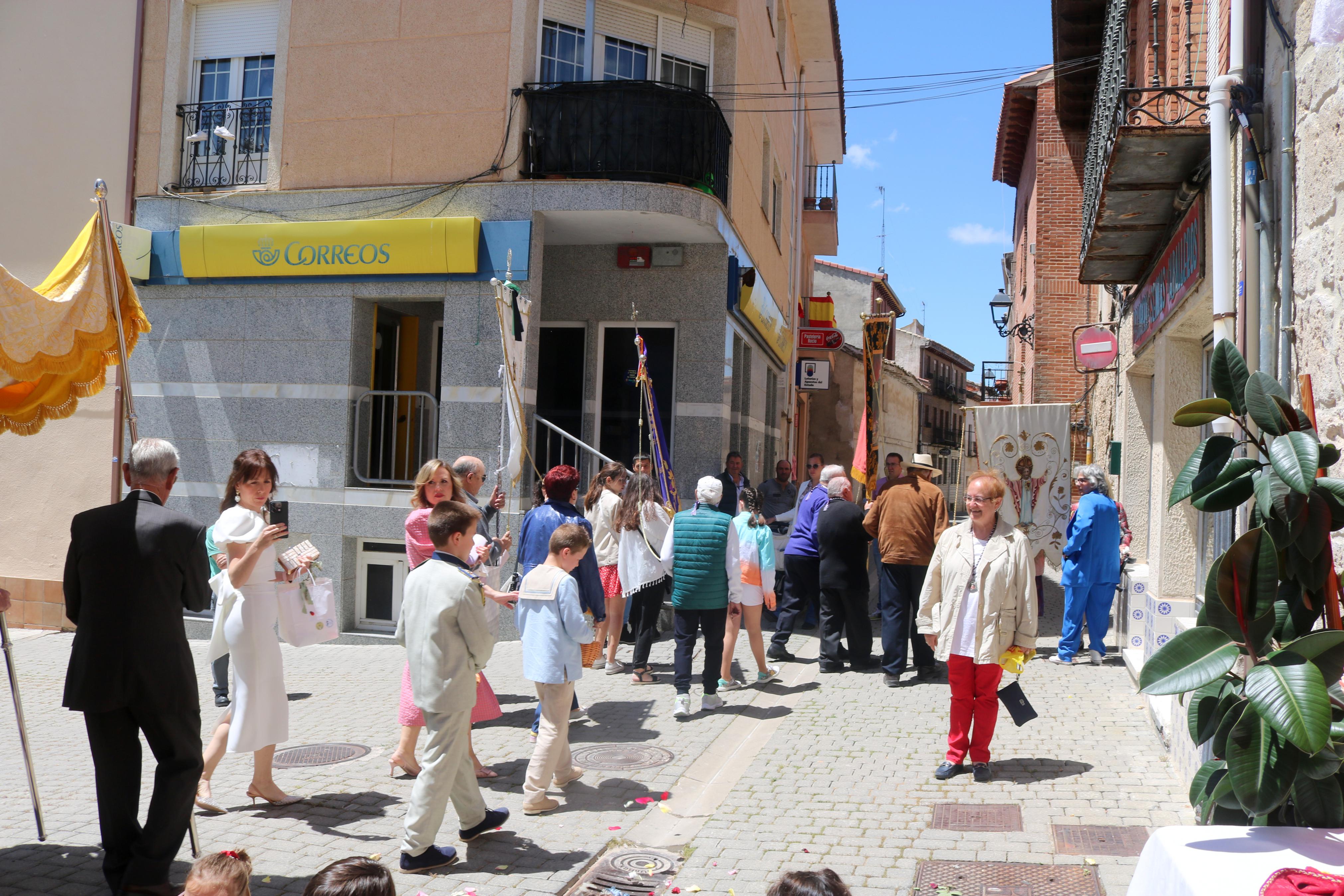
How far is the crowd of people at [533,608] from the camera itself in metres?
4.30

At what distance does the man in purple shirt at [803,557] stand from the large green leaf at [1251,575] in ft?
22.5

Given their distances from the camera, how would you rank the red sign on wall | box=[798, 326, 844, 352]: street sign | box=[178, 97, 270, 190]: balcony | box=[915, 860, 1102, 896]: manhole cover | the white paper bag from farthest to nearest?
box=[798, 326, 844, 352]: street sign < box=[178, 97, 270, 190]: balcony < the red sign on wall < the white paper bag < box=[915, 860, 1102, 896]: manhole cover

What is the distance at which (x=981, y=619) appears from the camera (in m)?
6.04

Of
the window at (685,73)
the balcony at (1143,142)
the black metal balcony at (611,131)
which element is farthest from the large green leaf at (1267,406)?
the window at (685,73)

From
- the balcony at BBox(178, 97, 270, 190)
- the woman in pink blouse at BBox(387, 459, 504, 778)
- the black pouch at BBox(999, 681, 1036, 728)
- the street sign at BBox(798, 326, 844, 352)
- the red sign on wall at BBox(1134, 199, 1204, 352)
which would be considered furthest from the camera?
the street sign at BBox(798, 326, 844, 352)

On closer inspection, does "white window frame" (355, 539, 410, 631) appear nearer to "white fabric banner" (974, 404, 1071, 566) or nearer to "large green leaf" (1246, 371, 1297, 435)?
"white fabric banner" (974, 404, 1071, 566)

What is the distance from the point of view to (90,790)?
5.75 m

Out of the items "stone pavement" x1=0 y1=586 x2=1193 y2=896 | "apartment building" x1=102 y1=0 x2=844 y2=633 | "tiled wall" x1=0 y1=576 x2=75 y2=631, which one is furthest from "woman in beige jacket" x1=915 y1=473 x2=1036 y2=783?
"tiled wall" x1=0 y1=576 x2=75 y2=631

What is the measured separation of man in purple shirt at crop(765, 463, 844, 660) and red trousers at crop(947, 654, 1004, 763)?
3.67 meters

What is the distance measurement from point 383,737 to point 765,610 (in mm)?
6111

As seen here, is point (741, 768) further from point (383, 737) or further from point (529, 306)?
point (529, 306)

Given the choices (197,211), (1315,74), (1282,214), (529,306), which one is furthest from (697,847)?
(197,211)

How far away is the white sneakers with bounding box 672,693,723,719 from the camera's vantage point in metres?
7.48

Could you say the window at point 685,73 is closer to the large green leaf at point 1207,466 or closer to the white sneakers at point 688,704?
the white sneakers at point 688,704
